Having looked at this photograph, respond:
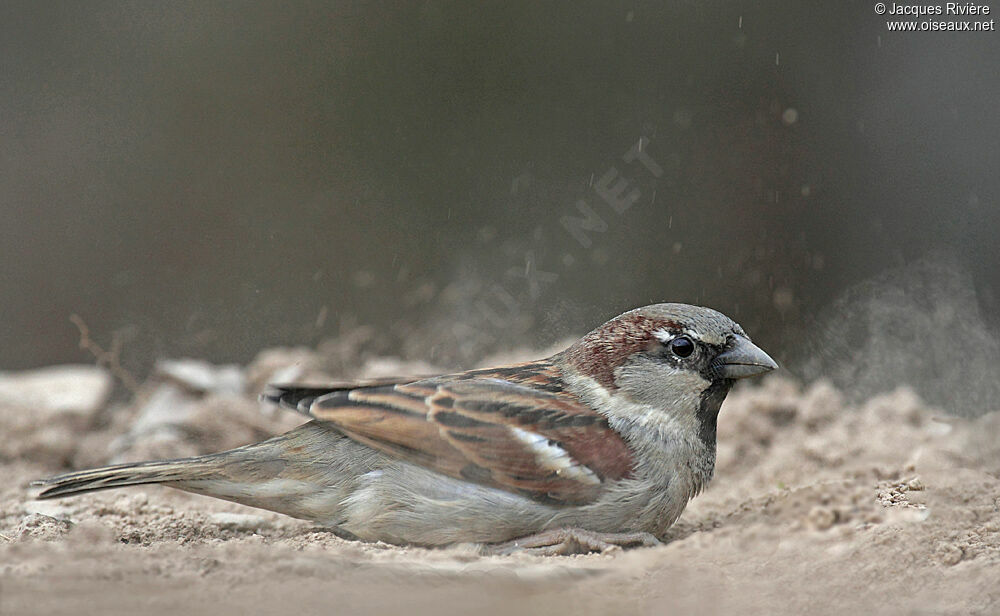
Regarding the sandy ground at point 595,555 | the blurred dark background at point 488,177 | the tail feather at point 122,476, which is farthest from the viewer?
the blurred dark background at point 488,177

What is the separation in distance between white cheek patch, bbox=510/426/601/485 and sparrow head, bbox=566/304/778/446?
1.01 ft

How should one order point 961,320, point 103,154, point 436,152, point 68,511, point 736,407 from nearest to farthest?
1. point 68,511
2. point 736,407
3. point 961,320
4. point 436,152
5. point 103,154

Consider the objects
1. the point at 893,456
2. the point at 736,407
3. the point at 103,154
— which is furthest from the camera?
the point at 103,154

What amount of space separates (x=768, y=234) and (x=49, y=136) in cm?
439

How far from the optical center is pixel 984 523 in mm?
2785

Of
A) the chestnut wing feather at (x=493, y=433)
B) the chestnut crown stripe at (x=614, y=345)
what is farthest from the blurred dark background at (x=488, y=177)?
the chestnut wing feather at (x=493, y=433)

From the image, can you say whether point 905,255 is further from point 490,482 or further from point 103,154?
point 103,154

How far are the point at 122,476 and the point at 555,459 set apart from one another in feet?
4.12

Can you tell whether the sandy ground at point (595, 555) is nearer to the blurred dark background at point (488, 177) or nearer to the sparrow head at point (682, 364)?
the sparrow head at point (682, 364)

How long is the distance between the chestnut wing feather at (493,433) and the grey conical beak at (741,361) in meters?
0.42

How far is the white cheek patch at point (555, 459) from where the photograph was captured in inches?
108

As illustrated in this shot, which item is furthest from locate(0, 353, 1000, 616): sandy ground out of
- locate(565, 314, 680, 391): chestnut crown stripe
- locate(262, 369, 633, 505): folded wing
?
locate(565, 314, 680, 391): chestnut crown stripe

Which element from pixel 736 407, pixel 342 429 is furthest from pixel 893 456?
pixel 342 429

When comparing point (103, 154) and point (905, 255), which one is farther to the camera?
point (103, 154)
